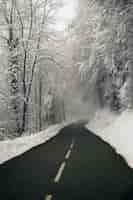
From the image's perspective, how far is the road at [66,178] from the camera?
630cm

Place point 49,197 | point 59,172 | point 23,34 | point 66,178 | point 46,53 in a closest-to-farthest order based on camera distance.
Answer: point 49,197 < point 66,178 < point 59,172 < point 23,34 < point 46,53

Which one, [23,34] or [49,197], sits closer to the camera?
[49,197]

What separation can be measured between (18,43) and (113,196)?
22346 millimetres

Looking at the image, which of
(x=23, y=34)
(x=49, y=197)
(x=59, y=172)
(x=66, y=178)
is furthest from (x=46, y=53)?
(x=49, y=197)

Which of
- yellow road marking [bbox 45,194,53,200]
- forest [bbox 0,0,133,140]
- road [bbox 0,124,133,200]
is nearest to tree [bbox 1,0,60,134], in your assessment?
forest [bbox 0,0,133,140]

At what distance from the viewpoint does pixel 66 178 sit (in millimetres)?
7887

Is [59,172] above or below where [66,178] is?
below

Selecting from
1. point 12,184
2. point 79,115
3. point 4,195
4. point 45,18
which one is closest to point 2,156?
point 12,184

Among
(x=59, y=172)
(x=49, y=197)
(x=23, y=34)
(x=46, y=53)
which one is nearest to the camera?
(x=49, y=197)

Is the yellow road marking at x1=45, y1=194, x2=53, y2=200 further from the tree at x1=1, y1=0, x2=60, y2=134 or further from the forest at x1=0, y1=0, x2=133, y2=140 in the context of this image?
the tree at x1=1, y1=0, x2=60, y2=134

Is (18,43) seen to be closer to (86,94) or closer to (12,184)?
(86,94)

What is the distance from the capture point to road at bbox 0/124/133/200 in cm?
630

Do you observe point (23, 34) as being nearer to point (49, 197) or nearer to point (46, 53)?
point (46, 53)

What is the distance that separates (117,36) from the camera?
55.0ft
